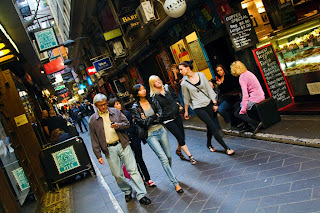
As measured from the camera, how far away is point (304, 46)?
7.06m

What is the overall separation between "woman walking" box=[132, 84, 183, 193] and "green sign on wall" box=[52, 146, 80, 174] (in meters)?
3.61

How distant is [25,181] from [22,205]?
103 centimetres

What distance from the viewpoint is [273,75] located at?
25.2ft

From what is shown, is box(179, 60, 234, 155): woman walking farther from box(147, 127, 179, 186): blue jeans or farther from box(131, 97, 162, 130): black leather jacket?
box(147, 127, 179, 186): blue jeans

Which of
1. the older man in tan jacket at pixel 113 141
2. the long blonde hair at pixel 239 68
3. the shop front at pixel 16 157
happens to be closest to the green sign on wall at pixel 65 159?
the shop front at pixel 16 157

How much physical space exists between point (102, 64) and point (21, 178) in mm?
15088

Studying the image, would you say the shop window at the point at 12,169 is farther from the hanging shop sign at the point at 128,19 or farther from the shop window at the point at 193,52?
the shop window at the point at 193,52

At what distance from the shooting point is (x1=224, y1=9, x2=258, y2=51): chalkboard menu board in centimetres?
743

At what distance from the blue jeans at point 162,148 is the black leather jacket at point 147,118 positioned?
0.70 feet

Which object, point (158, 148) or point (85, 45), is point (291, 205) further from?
point (85, 45)

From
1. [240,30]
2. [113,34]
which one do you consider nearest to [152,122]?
[240,30]

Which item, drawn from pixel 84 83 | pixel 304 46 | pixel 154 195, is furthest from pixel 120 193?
pixel 84 83

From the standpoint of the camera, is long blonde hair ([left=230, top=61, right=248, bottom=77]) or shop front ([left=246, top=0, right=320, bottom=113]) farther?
shop front ([left=246, top=0, right=320, bottom=113])

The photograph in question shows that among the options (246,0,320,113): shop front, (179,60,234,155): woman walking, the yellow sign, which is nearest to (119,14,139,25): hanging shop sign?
(246,0,320,113): shop front
